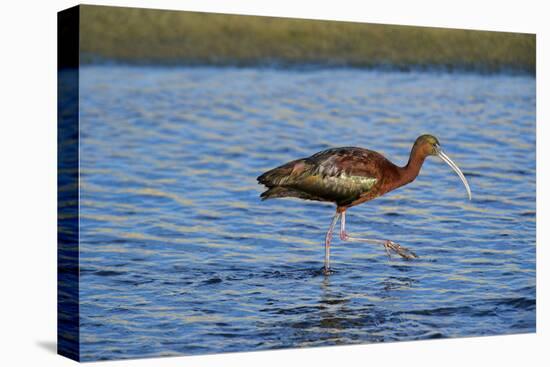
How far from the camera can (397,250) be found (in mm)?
12406

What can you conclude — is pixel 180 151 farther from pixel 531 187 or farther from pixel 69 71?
pixel 531 187

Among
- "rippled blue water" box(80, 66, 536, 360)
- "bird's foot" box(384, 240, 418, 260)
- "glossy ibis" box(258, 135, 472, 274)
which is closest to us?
"rippled blue water" box(80, 66, 536, 360)

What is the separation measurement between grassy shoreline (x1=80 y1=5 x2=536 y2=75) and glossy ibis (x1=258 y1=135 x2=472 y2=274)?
813 mm

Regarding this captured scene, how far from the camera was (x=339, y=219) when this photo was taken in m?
12.4

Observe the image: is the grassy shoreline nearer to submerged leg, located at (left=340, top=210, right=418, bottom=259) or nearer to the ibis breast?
the ibis breast

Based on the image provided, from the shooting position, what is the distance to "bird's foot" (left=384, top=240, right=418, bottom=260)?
1238 centimetres

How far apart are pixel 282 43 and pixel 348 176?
1382 mm

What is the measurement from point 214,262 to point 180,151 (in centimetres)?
100

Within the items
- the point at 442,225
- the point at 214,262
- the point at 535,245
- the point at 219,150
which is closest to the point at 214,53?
the point at 219,150

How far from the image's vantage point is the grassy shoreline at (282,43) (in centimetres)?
1121

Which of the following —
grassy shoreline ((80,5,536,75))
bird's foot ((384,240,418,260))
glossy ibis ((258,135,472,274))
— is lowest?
bird's foot ((384,240,418,260))

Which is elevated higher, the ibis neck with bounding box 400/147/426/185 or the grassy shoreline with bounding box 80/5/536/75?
the grassy shoreline with bounding box 80/5/536/75

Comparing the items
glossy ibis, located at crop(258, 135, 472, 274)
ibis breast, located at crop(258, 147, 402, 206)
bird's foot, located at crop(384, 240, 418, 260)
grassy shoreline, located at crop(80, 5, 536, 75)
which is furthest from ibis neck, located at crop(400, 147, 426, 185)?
grassy shoreline, located at crop(80, 5, 536, 75)

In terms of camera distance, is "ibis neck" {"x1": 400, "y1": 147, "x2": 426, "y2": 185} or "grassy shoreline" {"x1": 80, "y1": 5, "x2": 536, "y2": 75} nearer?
"grassy shoreline" {"x1": 80, "y1": 5, "x2": 536, "y2": 75}
